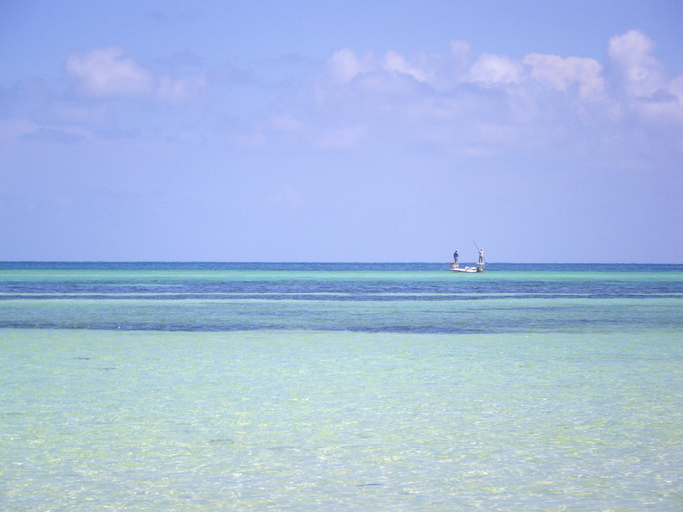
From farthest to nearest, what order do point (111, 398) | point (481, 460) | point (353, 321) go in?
point (353, 321) → point (111, 398) → point (481, 460)

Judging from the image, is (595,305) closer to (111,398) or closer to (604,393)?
(604,393)

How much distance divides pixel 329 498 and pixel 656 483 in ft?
10.3

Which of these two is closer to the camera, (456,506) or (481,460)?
(456,506)

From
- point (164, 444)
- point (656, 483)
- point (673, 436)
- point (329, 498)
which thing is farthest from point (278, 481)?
point (673, 436)

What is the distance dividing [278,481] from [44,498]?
2.14 m

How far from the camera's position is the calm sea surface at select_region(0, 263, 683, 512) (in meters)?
7.44

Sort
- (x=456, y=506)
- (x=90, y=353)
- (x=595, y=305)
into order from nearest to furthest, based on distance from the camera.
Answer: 1. (x=456, y=506)
2. (x=90, y=353)
3. (x=595, y=305)

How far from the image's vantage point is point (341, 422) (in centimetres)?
1054

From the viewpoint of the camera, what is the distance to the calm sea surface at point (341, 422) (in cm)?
744

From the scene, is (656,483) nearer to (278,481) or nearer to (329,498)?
(329,498)

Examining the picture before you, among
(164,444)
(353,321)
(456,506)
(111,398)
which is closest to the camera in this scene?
(456,506)

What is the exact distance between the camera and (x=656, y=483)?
25.2 feet

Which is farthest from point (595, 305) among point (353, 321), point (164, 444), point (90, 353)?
point (164, 444)

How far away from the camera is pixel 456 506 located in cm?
705
